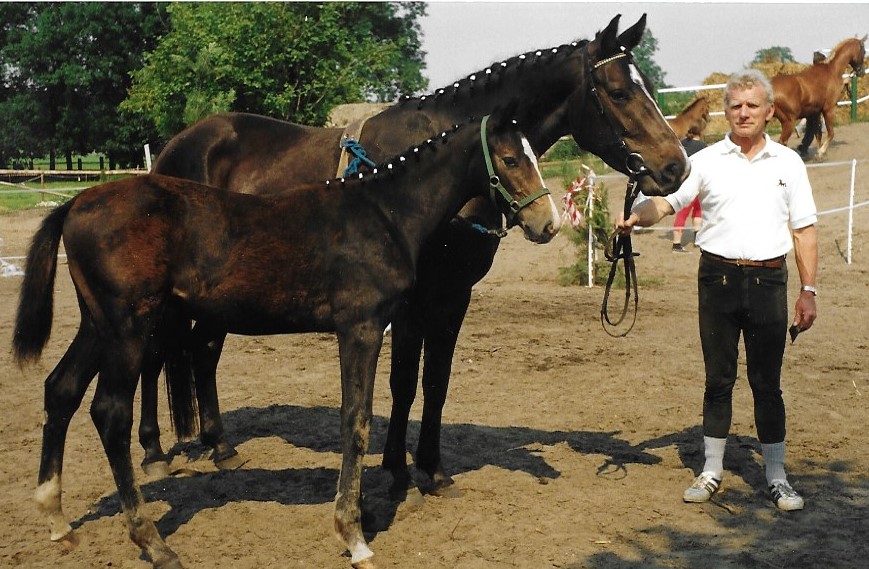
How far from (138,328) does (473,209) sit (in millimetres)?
1749

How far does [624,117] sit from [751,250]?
0.96 meters

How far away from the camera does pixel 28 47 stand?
126ft

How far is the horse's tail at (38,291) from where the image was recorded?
393 cm

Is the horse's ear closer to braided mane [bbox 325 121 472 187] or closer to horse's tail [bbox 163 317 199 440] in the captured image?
braided mane [bbox 325 121 472 187]

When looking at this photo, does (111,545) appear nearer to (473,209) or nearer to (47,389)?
(47,389)

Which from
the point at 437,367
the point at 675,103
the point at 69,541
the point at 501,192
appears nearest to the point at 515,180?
the point at 501,192

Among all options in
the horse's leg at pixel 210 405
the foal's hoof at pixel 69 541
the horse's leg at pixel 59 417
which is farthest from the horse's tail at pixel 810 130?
the foal's hoof at pixel 69 541

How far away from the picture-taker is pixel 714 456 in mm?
4676

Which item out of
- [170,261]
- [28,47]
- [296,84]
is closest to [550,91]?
[170,261]

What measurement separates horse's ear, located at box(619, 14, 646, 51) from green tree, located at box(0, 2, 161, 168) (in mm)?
36682

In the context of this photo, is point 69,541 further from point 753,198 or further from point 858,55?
point 858,55

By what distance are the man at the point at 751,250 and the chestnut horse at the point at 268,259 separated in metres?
0.96

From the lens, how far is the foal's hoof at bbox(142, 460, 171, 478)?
5141mm

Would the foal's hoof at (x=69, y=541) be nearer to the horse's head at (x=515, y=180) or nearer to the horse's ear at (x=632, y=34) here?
the horse's head at (x=515, y=180)
